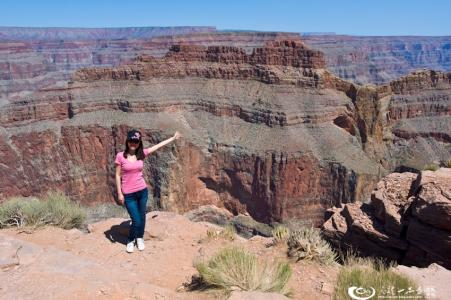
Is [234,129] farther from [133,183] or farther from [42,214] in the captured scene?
[133,183]

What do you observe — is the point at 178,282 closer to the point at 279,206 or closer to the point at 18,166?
the point at 279,206

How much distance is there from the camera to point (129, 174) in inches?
346

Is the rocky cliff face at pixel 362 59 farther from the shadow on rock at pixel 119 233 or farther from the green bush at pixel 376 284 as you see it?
the green bush at pixel 376 284

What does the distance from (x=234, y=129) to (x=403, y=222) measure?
3653 centimetres

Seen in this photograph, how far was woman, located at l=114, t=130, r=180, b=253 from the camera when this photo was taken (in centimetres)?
870

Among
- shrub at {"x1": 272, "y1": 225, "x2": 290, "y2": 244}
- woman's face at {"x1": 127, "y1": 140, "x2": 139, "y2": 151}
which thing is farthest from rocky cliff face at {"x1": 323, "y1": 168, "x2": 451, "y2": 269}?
woman's face at {"x1": 127, "y1": 140, "x2": 139, "y2": 151}

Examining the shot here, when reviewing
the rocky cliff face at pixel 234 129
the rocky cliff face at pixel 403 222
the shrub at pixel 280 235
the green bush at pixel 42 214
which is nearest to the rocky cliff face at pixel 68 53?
the rocky cliff face at pixel 234 129

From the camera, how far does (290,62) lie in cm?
4791

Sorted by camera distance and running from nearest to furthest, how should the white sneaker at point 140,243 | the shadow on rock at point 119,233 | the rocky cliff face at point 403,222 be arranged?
1. the rocky cliff face at point 403,222
2. the white sneaker at point 140,243
3. the shadow on rock at point 119,233

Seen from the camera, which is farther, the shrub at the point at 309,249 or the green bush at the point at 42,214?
the green bush at the point at 42,214

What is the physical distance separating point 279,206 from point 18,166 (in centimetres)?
2664

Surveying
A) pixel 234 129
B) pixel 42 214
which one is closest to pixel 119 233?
pixel 42 214

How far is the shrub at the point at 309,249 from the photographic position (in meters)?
8.67

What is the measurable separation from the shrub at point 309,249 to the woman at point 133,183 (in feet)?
11.1
